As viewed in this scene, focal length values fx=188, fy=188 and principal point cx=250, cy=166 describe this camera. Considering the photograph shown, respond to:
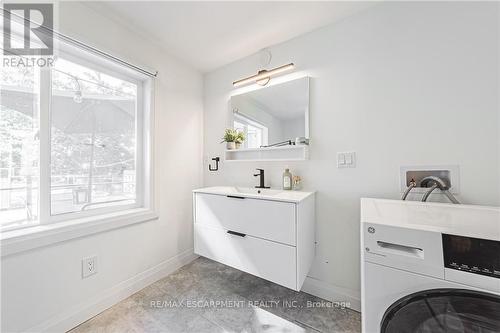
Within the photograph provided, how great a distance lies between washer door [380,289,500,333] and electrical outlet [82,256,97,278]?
1.79m

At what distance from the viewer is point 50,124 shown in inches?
50.3

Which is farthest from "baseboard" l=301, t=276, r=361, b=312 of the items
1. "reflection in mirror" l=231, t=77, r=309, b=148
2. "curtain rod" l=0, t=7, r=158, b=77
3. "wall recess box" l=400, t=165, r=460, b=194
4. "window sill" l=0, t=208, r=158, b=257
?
"curtain rod" l=0, t=7, r=158, b=77

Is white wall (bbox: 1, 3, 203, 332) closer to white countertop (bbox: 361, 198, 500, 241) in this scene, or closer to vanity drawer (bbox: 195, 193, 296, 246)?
vanity drawer (bbox: 195, 193, 296, 246)

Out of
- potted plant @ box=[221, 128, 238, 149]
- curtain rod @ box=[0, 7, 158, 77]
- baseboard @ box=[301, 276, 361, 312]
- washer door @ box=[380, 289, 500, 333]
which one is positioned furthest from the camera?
potted plant @ box=[221, 128, 238, 149]

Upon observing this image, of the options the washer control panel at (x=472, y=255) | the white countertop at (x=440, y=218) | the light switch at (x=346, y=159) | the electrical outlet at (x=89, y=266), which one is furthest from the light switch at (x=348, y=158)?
the electrical outlet at (x=89, y=266)

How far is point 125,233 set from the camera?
5.16ft

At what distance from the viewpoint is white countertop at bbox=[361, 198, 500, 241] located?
682mm

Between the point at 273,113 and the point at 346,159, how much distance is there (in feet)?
2.60

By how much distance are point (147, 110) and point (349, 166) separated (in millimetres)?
1864

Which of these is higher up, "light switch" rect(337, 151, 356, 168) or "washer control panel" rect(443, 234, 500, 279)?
"light switch" rect(337, 151, 356, 168)

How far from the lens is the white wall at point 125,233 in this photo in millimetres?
1104

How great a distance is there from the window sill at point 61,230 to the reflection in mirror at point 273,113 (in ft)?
4.15

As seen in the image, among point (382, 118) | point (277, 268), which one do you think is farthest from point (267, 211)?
point (382, 118)

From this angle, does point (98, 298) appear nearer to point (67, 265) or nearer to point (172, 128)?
point (67, 265)
